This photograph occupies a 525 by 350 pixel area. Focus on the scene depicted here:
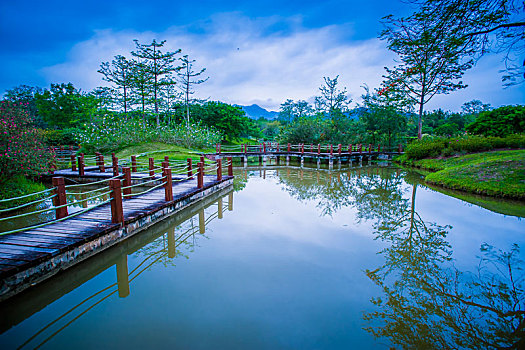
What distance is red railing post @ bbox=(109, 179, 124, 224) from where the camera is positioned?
4.58 meters

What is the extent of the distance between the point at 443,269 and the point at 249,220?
12.7 ft

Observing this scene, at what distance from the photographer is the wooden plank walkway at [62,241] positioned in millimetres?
3199

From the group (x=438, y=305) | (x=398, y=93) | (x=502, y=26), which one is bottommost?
(x=438, y=305)

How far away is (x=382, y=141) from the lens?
23125mm

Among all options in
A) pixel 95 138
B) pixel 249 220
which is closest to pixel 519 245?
Answer: pixel 249 220

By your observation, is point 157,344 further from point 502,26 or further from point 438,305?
point 502,26

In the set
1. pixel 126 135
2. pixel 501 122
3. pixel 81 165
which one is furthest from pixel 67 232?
pixel 501 122

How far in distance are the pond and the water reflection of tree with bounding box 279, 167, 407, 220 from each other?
102 centimetres

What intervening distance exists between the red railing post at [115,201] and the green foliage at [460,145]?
16863 millimetres

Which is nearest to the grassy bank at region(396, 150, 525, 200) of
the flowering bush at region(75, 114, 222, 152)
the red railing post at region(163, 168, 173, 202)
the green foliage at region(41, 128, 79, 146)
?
the red railing post at region(163, 168, 173, 202)

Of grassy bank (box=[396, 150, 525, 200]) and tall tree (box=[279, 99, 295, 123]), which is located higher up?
tall tree (box=[279, 99, 295, 123])

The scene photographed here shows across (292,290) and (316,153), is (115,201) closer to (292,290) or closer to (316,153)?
(292,290)

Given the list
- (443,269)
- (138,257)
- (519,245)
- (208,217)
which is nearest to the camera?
(443,269)

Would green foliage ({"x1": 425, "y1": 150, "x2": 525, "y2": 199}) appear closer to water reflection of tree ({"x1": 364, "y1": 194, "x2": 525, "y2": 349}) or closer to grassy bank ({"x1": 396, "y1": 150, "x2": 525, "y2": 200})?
grassy bank ({"x1": 396, "y1": 150, "x2": 525, "y2": 200})
